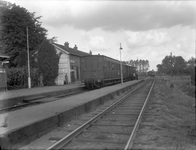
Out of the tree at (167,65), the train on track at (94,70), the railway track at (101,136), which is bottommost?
the railway track at (101,136)

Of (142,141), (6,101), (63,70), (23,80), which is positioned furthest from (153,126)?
(63,70)

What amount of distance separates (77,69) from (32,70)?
10.7 m

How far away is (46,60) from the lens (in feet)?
90.9

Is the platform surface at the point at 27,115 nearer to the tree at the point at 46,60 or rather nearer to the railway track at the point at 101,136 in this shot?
the railway track at the point at 101,136

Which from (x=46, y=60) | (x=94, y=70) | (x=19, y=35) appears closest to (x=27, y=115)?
(x=94, y=70)

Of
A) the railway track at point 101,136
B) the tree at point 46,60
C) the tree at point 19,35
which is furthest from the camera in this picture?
the tree at point 46,60

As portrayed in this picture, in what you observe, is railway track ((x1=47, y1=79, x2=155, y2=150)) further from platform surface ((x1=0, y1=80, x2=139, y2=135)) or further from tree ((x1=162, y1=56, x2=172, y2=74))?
tree ((x1=162, y1=56, x2=172, y2=74))

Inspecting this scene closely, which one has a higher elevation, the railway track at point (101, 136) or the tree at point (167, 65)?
the tree at point (167, 65)

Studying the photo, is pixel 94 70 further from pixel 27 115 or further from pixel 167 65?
pixel 167 65

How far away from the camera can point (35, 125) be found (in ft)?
18.6

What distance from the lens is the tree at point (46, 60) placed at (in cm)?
2772

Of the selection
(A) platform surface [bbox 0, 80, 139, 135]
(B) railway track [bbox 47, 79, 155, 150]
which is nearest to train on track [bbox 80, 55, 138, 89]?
(A) platform surface [bbox 0, 80, 139, 135]

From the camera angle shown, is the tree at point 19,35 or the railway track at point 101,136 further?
the tree at point 19,35

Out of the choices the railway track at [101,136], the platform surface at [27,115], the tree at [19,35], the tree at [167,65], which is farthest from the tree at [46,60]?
the tree at [167,65]
